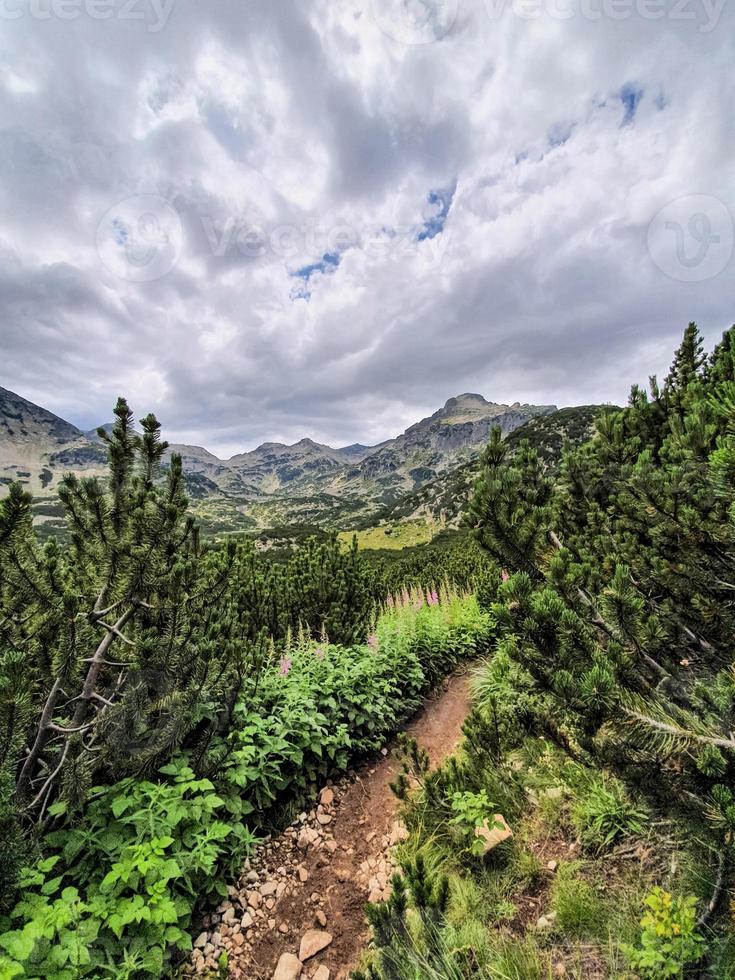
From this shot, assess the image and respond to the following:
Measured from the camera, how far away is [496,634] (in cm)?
973

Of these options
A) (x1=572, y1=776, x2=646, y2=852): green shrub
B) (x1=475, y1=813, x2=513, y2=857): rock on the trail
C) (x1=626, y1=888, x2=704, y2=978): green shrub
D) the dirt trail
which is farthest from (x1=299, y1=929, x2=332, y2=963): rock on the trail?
(x1=626, y1=888, x2=704, y2=978): green shrub

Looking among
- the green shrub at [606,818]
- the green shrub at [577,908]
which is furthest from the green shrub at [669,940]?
the green shrub at [606,818]

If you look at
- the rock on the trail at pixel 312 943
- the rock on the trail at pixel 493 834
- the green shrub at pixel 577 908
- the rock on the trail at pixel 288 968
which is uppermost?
the green shrub at pixel 577 908

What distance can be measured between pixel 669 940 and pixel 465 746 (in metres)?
2.57

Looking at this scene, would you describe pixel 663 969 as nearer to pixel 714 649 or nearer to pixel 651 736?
pixel 651 736

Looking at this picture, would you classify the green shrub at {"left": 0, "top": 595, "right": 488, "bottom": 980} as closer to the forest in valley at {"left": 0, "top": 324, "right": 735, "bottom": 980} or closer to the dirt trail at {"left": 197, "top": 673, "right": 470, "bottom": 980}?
the forest in valley at {"left": 0, "top": 324, "right": 735, "bottom": 980}

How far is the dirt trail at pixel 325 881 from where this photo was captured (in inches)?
138

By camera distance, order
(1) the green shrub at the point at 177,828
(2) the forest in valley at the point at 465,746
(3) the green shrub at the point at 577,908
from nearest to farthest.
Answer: (2) the forest in valley at the point at 465,746 → (1) the green shrub at the point at 177,828 → (3) the green shrub at the point at 577,908

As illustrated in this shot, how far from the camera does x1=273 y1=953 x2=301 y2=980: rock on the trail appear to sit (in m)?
3.34

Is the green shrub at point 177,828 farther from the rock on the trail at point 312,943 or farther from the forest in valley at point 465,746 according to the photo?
the rock on the trail at point 312,943

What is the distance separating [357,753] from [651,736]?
4813mm

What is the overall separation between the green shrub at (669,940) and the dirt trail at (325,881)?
2401 millimetres

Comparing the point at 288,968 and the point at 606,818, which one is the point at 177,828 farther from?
the point at 606,818

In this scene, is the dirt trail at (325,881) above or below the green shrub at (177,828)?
below
